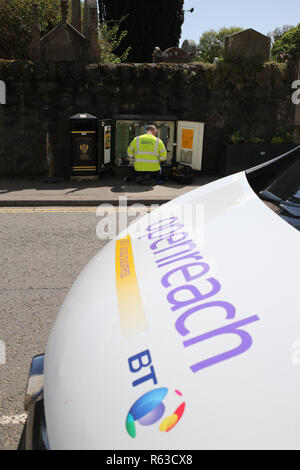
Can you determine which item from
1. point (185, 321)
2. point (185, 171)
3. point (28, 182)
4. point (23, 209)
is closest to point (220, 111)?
point (185, 171)

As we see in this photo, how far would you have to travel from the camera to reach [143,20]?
89.2 ft

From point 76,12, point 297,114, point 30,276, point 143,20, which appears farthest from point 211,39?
point 30,276

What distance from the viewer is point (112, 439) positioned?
1.14 metres

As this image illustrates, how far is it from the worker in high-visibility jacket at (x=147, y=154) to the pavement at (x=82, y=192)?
31 cm

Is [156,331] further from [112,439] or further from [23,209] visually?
[23,209]

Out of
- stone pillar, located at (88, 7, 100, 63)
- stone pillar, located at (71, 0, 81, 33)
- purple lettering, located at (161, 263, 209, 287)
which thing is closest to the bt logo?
purple lettering, located at (161, 263, 209, 287)

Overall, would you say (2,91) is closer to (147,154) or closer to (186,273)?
(147,154)

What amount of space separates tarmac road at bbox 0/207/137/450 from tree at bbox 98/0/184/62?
830 inches

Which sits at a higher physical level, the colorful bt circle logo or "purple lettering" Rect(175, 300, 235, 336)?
"purple lettering" Rect(175, 300, 235, 336)

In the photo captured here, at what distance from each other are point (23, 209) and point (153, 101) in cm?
557

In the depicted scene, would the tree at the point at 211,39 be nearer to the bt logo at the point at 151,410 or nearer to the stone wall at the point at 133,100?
the stone wall at the point at 133,100

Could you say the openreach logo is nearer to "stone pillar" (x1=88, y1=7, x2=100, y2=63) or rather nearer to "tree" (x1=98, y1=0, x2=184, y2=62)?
"stone pillar" (x1=88, y1=7, x2=100, y2=63)

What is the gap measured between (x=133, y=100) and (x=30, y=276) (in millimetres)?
8488

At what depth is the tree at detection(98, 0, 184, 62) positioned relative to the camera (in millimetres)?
27047
